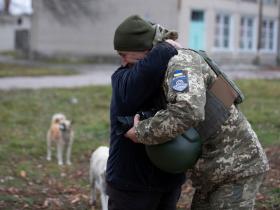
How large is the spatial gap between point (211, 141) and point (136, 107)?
0.50m

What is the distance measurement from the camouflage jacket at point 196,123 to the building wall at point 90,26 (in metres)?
29.4

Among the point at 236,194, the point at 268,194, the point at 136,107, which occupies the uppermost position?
the point at 136,107

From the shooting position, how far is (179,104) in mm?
3373

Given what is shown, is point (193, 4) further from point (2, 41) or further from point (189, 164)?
point (189, 164)

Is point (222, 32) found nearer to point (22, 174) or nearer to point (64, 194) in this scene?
point (22, 174)

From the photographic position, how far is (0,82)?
20219 mm

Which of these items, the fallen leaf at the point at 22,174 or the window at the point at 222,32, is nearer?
the fallen leaf at the point at 22,174

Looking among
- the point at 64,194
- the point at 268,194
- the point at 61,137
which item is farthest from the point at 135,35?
the point at 61,137

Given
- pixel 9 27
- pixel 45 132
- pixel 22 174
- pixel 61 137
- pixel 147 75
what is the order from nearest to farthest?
1. pixel 147 75
2. pixel 22 174
3. pixel 61 137
4. pixel 45 132
5. pixel 9 27

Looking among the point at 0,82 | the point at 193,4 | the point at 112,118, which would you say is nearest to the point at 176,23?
the point at 193,4

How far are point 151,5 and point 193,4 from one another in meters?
2.37

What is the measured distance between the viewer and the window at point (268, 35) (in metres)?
40.1

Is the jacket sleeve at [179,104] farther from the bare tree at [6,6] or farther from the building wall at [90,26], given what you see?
the bare tree at [6,6]

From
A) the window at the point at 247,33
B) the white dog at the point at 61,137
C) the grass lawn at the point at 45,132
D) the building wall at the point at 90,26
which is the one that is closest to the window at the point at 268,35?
the window at the point at 247,33
